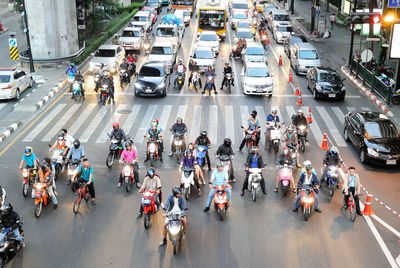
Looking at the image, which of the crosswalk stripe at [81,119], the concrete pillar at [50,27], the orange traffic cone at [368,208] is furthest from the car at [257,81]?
the concrete pillar at [50,27]

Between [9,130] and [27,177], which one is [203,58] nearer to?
[9,130]

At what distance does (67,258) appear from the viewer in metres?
12.0

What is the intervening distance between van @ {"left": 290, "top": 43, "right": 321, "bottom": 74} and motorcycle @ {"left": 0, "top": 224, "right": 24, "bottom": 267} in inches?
924

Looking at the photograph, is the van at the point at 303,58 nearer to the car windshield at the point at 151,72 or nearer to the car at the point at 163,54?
the car at the point at 163,54

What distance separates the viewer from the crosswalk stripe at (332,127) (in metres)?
20.6

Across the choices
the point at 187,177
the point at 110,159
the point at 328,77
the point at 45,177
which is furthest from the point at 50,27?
the point at 187,177

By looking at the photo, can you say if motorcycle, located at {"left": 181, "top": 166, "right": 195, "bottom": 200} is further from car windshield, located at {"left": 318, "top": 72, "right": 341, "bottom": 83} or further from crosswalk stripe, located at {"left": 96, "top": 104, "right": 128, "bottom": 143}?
car windshield, located at {"left": 318, "top": 72, "right": 341, "bottom": 83}

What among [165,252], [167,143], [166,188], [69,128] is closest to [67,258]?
[165,252]

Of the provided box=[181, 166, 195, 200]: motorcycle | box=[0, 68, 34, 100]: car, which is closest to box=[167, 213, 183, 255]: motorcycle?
box=[181, 166, 195, 200]: motorcycle

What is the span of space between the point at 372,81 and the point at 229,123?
1015 cm

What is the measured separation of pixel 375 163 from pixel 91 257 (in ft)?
34.6

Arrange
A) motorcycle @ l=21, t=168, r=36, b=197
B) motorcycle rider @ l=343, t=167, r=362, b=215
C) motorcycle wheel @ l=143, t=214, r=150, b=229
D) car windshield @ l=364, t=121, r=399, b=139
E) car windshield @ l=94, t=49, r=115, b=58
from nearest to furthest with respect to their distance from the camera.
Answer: motorcycle wheel @ l=143, t=214, r=150, b=229, motorcycle rider @ l=343, t=167, r=362, b=215, motorcycle @ l=21, t=168, r=36, b=197, car windshield @ l=364, t=121, r=399, b=139, car windshield @ l=94, t=49, r=115, b=58

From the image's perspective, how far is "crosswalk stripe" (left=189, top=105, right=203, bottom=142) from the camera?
21.1 meters

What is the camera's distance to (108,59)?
108 ft
